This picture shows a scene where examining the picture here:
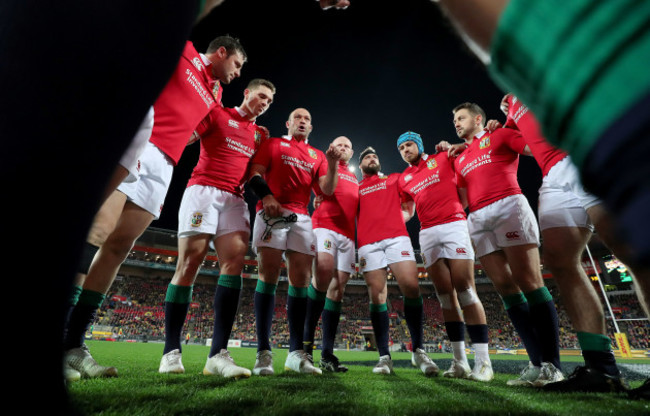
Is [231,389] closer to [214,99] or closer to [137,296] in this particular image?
[214,99]

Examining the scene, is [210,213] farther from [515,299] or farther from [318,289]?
[515,299]

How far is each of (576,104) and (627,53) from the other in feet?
0.16

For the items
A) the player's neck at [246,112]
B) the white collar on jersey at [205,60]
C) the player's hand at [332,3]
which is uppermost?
the white collar on jersey at [205,60]

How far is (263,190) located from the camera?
375 centimetres


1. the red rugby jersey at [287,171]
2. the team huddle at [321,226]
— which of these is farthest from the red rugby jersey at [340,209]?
the red rugby jersey at [287,171]

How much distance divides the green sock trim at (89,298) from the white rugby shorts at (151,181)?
800 mm

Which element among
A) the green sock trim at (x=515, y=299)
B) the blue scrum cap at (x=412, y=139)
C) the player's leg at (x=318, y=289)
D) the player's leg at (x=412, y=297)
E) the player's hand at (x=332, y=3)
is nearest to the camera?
the player's hand at (x=332, y=3)

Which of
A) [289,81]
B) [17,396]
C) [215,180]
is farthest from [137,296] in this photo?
[17,396]

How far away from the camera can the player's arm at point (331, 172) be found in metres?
3.75

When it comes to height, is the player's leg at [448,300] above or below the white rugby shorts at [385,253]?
below

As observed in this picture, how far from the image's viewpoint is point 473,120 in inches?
186

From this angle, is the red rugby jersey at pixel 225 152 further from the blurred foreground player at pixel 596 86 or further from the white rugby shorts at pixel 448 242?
the blurred foreground player at pixel 596 86

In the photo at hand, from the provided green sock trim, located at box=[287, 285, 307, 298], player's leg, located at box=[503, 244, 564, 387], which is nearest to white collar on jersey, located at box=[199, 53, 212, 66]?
green sock trim, located at box=[287, 285, 307, 298]

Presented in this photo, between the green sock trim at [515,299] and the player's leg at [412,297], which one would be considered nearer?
the green sock trim at [515,299]
